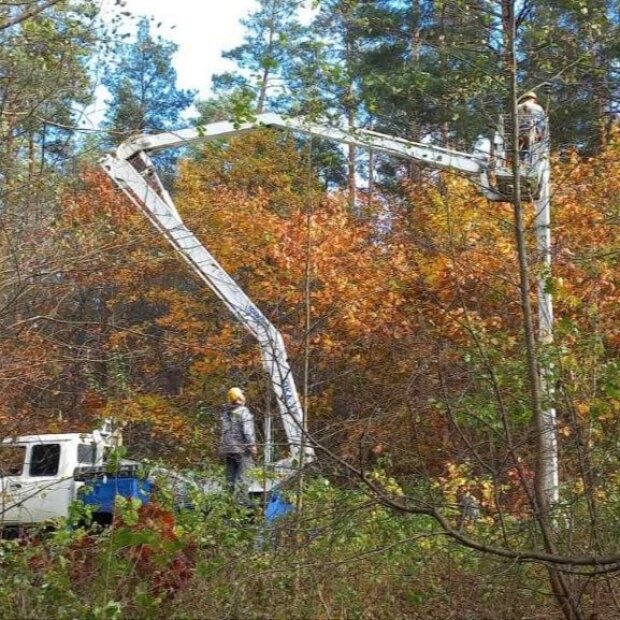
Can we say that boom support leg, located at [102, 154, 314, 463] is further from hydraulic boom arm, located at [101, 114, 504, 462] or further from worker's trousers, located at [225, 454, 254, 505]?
worker's trousers, located at [225, 454, 254, 505]

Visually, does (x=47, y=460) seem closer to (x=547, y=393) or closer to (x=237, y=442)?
(x=237, y=442)

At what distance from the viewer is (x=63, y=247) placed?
666 centimetres

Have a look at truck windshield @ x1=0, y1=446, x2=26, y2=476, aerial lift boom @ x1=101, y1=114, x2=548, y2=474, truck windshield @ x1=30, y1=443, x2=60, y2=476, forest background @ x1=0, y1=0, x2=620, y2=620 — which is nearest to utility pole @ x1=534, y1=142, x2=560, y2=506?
forest background @ x1=0, y1=0, x2=620, y2=620

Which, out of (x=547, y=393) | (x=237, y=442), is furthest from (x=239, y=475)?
(x=547, y=393)

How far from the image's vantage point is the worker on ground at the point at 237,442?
650 cm

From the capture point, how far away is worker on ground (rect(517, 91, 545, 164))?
604 centimetres

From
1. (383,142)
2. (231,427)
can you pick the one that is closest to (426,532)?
(231,427)

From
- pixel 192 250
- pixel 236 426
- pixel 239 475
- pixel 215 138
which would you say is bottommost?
pixel 239 475

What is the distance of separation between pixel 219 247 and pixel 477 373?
30.6 ft

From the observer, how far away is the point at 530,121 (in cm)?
616

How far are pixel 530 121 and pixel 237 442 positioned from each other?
3.55 m

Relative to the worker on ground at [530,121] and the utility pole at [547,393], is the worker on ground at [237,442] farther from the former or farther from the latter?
the worker on ground at [530,121]

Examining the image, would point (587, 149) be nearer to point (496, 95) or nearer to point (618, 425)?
point (496, 95)

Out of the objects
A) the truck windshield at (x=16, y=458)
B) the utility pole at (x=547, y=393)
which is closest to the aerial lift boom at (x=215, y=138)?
the utility pole at (x=547, y=393)
